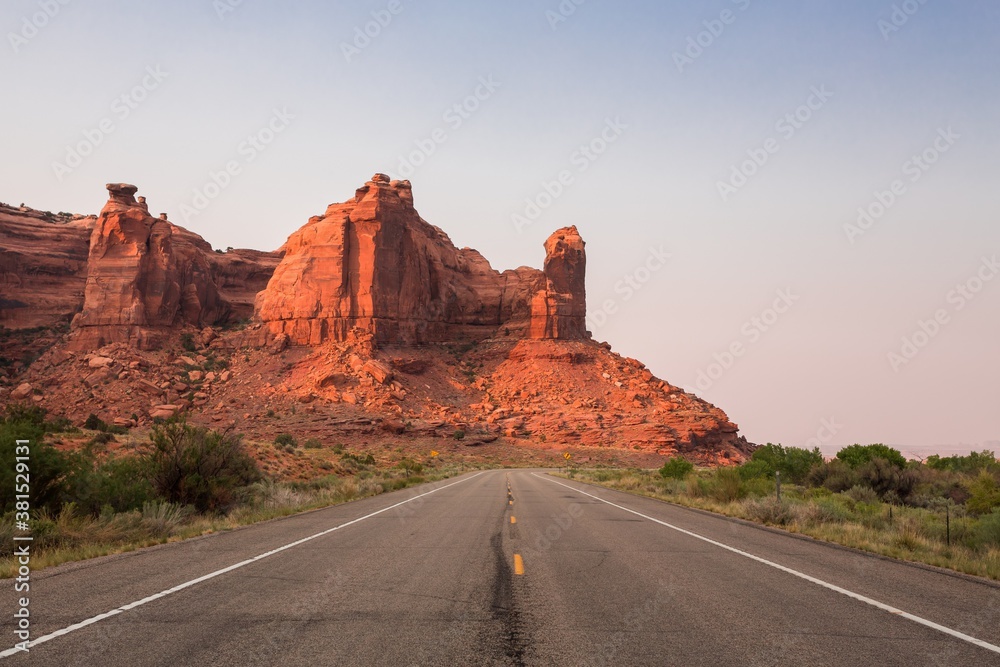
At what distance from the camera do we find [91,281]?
3209 inches

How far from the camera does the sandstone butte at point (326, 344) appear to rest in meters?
72.9

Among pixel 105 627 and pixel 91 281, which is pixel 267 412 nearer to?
pixel 91 281

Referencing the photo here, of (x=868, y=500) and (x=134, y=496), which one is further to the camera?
(x=868, y=500)

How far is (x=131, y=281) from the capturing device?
80.8 meters

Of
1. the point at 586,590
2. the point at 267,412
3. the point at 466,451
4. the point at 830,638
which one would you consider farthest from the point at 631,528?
the point at 267,412

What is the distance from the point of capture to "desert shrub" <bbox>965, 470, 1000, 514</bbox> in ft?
64.8

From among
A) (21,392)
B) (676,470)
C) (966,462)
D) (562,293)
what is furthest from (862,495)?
(562,293)

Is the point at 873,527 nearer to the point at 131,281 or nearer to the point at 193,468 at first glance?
the point at 193,468

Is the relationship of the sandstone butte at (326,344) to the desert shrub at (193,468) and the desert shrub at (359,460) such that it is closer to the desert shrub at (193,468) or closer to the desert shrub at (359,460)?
the desert shrub at (359,460)

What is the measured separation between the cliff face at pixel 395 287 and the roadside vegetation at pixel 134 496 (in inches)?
2461

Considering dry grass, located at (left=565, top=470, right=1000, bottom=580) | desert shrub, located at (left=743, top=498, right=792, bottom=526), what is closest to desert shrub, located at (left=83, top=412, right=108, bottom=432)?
dry grass, located at (left=565, top=470, right=1000, bottom=580)

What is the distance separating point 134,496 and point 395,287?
74.0m

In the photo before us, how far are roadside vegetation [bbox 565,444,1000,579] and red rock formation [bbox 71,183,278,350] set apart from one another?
64.3m

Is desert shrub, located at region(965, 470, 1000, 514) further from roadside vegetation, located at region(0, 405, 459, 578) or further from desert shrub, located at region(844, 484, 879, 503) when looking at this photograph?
roadside vegetation, located at region(0, 405, 459, 578)
